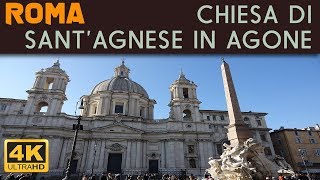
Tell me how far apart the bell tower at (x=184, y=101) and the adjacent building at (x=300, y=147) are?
17131mm

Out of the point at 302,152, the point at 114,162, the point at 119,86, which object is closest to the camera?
the point at 114,162

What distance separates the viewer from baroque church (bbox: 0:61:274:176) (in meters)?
33.3

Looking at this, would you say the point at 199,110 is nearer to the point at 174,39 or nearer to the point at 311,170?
the point at 311,170

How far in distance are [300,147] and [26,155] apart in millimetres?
45458

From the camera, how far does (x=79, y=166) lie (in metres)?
33.0

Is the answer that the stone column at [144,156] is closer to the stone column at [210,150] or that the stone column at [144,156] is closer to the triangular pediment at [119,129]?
the triangular pediment at [119,129]

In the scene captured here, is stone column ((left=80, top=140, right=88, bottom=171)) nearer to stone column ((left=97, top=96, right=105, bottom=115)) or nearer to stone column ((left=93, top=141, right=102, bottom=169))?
stone column ((left=93, top=141, right=102, bottom=169))

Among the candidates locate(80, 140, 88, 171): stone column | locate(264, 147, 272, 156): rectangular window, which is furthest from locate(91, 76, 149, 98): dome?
locate(264, 147, 272, 156): rectangular window

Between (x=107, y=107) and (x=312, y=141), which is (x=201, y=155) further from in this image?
(x=312, y=141)

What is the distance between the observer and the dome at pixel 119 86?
141 ft

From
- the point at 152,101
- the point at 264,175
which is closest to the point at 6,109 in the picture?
the point at 152,101

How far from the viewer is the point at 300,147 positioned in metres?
40.2

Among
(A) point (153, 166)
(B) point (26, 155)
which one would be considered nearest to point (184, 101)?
(A) point (153, 166)

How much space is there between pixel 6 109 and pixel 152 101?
88.0 ft
